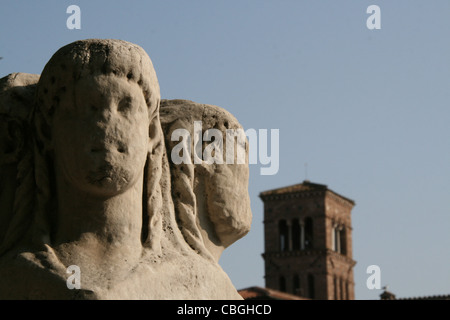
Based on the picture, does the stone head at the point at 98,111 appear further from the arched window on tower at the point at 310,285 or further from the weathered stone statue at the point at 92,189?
the arched window on tower at the point at 310,285

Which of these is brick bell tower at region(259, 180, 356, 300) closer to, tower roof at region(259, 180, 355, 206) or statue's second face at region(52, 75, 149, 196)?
tower roof at region(259, 180, 355, 206)

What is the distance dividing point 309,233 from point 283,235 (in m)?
1.94

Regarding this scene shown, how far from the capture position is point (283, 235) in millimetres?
70688

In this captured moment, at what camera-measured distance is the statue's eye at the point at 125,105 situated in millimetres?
4395

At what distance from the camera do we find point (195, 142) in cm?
516

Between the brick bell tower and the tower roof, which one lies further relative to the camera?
the tower roof

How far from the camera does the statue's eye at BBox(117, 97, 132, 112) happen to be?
4395 millimetres

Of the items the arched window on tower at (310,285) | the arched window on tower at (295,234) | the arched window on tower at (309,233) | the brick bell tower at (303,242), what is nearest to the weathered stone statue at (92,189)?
the brick bell tower at (303,242)

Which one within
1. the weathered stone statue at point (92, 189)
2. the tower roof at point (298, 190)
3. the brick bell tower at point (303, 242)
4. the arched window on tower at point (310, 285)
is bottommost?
the weathered stone statue at point (92, 189)

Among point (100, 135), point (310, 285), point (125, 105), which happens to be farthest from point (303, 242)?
point (100, 135)

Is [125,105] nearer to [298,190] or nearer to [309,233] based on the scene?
[298,190]

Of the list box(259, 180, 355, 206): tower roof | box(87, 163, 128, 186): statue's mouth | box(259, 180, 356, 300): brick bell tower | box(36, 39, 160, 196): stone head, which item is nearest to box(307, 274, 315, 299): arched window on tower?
box(259, 180, 356, 300): brick bell tower

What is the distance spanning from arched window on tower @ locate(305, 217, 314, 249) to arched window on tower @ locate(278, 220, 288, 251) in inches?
61.5
